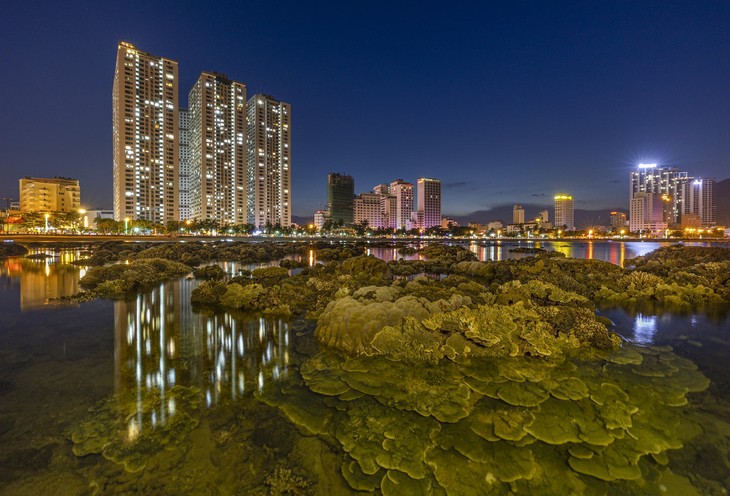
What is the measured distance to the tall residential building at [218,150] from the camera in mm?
177000

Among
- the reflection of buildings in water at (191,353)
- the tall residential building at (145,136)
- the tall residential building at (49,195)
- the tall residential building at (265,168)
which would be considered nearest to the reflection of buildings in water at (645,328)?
the reflection of buildings in water at (191,353)

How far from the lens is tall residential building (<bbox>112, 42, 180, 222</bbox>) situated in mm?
145125

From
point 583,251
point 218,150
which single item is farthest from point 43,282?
point 218,150

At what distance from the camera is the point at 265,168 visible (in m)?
192

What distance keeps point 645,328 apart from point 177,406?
19.2 m

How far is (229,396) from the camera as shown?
884 cm

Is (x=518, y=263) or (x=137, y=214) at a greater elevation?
(x=137, y=214)

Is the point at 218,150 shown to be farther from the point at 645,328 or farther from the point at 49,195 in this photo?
the point at 645,328

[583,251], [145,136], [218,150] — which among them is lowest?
[583,251]

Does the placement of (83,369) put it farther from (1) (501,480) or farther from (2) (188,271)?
(2) (188,271)

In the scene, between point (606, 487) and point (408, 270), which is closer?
point (606, 487)

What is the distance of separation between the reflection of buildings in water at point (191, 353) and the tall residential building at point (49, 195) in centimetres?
19599

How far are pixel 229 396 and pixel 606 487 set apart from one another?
8375 mm

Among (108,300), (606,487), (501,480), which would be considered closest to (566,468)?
(606,487)
